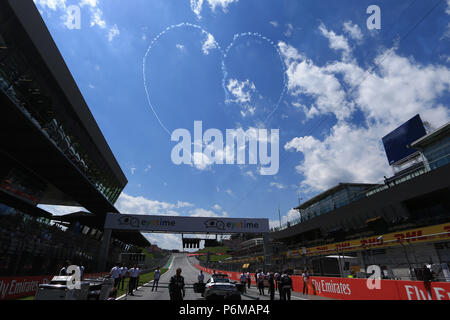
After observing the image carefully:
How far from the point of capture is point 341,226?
1505 inches

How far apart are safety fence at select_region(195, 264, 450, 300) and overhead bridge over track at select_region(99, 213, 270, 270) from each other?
11540 millimetres

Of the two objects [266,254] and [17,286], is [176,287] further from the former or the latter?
[266,254]

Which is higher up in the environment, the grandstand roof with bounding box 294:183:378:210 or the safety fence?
the grandstand roof with bounding box 294:183:378:210

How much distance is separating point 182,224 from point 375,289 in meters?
21.0

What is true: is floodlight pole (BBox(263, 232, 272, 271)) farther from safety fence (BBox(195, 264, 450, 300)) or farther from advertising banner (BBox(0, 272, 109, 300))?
advertising banner (BBox(0, 272, 109, 300))

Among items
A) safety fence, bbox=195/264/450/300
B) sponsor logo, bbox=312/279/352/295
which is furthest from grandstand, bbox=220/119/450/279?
safety fence, bbox=195/264/450/300

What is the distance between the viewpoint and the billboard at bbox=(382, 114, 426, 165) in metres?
31.6

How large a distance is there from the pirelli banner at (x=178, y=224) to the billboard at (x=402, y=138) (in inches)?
848

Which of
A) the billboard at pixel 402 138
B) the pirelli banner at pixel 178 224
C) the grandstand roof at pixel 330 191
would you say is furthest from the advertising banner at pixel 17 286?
the grandstand roof at pixel 330 191

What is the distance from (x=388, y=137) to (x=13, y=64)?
1677 inches

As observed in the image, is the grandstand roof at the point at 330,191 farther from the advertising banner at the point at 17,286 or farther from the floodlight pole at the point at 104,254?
the advertising banner at the point at 17,286
